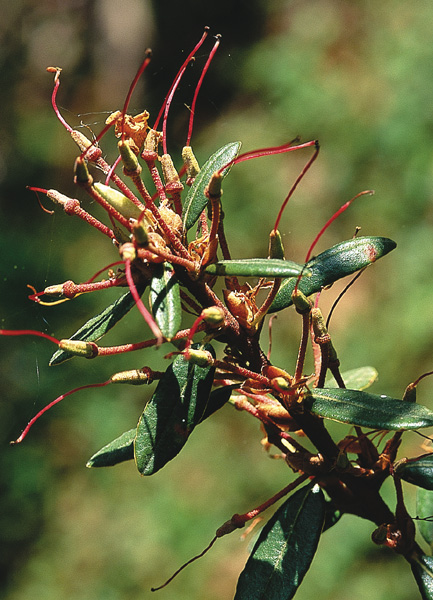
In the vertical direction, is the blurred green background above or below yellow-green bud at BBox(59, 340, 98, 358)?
below

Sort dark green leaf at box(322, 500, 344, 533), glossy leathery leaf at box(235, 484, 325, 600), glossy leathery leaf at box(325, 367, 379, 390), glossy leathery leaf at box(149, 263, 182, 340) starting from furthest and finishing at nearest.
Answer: glossy leathery leaf at box(325, 367, 379, 390) < dark green leaf at box(322, 500, 344, 533) < glossy leathery leaf at box(235, 484, 325, 600) < glossy leathery leaf at box(149, 263, 182, 340)

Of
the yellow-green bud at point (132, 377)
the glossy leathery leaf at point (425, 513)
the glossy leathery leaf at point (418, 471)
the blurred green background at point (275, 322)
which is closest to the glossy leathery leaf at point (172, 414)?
the yellow-green bud at point (132, 377)

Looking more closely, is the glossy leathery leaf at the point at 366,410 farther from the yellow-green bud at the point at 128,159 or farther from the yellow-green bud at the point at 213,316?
the yellow-green bud at the point at 128,159

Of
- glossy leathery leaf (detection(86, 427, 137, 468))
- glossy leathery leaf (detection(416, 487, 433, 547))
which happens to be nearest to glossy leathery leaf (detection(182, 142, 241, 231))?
glossy leathery leaf (detection(86, 427, 137, 468))

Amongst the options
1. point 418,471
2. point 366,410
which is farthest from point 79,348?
point 418,471

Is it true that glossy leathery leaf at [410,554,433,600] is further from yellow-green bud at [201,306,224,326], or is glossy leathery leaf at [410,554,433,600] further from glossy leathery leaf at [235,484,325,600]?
yellow-green bud at [201,306,224,326]
